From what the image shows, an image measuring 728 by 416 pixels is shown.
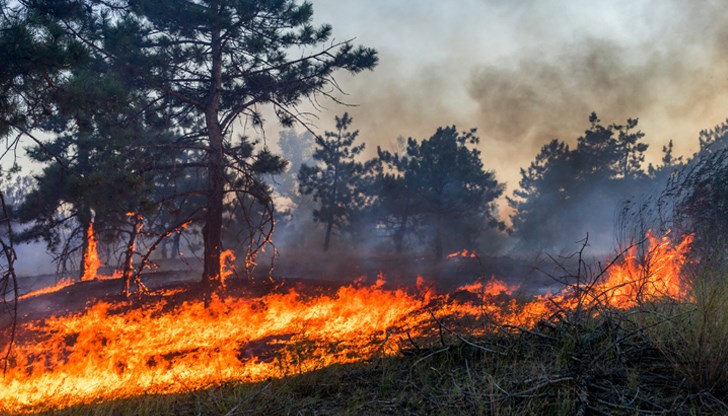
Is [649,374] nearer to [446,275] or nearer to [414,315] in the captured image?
[414,315]

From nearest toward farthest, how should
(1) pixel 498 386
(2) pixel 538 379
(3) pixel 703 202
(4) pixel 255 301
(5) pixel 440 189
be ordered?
(1) pixel 498 386 → (2) pixel 538 379 → (3) pixel 703 202 → (4) pixel 255 301 → (5) pixel 440 189

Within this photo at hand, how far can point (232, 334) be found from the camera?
8.67 metres

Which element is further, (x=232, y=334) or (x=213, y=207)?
(x=213, y=207)

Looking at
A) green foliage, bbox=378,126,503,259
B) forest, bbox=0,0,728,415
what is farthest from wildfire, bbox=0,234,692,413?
green foliage, bbox=378,126,503,259

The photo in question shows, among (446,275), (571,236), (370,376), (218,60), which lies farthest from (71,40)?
(571,236)

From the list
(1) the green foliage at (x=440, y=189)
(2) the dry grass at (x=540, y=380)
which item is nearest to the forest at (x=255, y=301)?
(2) the dry grass at (x=540, y=380)

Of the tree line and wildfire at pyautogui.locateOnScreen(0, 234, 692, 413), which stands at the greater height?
the tree line

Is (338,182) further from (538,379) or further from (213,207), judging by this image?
(538,379)

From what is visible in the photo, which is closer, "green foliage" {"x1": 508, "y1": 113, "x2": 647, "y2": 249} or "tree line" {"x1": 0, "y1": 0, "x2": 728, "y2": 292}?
"tree line" {"x1": 0, "y1": 0, "x2": 728, "y2": 292}

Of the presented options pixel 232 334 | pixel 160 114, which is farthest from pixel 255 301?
pixel 160 114

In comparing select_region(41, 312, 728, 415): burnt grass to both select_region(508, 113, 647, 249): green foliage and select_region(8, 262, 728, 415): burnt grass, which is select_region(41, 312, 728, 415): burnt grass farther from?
select_region(508, 113, 647, 249): green foliage

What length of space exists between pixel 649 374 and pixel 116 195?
1054cm

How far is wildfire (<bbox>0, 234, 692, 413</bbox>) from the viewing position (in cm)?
516

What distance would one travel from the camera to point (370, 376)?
3822mm
